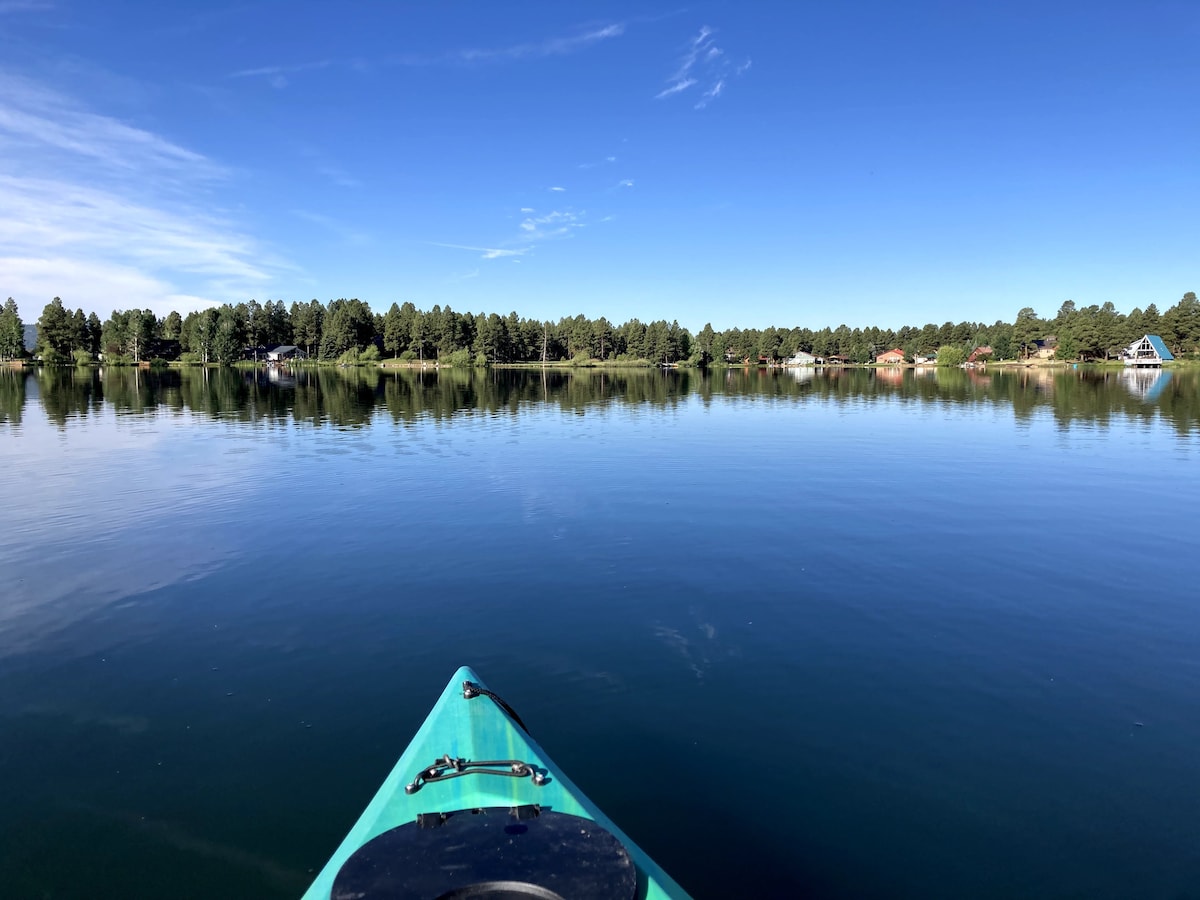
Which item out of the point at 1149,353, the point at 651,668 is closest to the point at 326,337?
the point at 651,668

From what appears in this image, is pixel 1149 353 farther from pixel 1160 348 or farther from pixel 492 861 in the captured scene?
pixel 492 861

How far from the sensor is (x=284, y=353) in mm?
191625

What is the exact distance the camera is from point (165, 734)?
28.0ft

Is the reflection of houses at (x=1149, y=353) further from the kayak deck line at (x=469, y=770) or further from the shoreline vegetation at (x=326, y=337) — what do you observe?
the kayak deck line at (x=469, y=770)

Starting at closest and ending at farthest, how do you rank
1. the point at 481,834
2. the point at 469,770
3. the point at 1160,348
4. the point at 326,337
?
1. the point at 481,834
2. the point at 469,770
3. the point at 1160,348
4. the point at 326,337

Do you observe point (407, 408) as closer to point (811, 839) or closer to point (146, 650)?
point (146, 650)

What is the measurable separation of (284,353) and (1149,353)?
21833 cm

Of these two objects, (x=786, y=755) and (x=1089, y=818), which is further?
(x=786, y=755)

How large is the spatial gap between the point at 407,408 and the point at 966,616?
47796 mm

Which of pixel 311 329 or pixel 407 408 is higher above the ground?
pixel 311 329

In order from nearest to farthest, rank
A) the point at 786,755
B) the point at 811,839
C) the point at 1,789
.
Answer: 1. the point at 811,839
2. the point at 1,789
3. the point at 786,755

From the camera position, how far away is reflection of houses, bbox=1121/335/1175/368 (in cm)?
15900

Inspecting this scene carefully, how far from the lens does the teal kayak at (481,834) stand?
4.54 metres

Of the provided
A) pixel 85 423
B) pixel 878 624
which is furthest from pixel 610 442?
pixel 85 423
